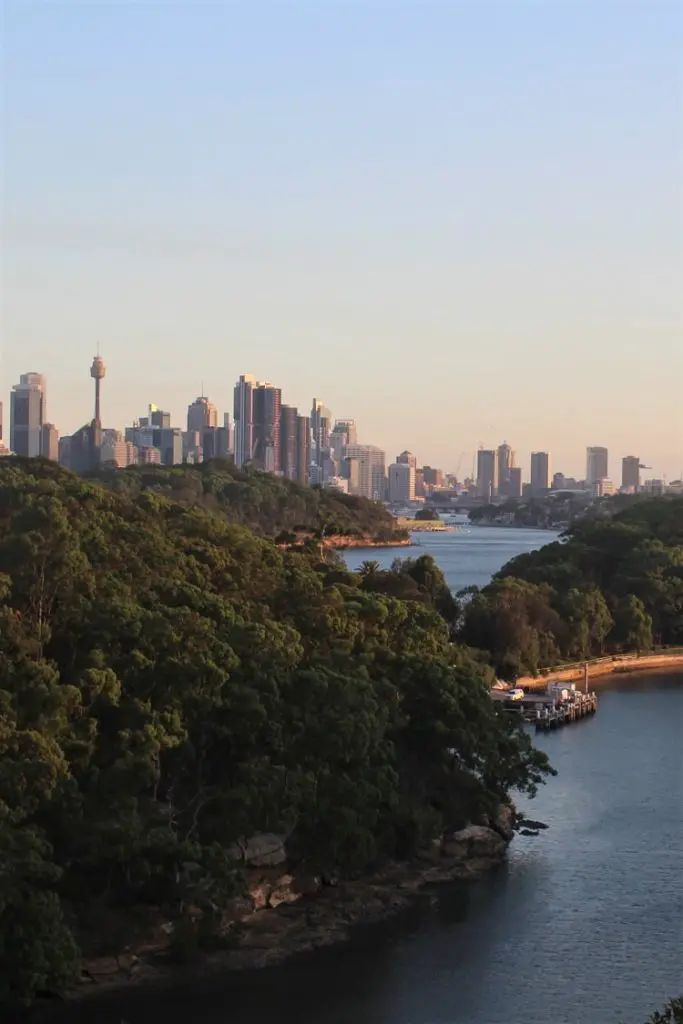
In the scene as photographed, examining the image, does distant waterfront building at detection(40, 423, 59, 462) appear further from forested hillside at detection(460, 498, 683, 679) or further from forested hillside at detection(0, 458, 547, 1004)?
forested hillside at detection(0, 458, 547, 1004)

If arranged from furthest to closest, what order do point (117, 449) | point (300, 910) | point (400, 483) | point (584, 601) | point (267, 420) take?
point (400, 483)
point (267, 420)
point (117, 449)
point (584, 601)
point (300, 910)

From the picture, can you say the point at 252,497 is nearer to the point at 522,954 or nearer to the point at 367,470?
the point at 522,954

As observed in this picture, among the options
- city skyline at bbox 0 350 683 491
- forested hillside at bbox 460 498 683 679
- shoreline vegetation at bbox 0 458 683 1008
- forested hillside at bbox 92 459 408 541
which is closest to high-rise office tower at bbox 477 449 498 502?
city skyline at bbox 0 350 683 491

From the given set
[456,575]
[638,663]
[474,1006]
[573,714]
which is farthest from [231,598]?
[456,575]

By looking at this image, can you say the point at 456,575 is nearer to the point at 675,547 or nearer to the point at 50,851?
the point at 675,547

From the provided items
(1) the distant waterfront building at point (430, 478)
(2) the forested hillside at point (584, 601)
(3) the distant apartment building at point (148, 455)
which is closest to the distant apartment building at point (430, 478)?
(1) the distant waterfront building at point (430, 478)

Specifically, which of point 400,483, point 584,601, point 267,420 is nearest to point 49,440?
point 267,420
